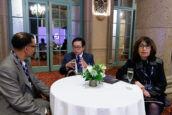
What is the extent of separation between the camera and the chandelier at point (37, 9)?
476cm

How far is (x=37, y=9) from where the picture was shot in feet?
15.8

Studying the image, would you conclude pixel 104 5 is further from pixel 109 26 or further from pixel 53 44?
pixel 53 44

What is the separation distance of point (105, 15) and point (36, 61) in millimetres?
3016

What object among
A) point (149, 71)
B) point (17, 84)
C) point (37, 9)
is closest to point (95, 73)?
point (17, 84)

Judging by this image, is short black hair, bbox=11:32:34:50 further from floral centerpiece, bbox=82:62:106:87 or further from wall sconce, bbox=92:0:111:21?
wall sconce, bbox=92:0:111:21

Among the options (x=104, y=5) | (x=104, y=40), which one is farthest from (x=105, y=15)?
(x=104, y=40)

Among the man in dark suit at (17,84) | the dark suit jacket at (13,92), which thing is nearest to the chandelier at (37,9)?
the man in dark suit at (17,84)

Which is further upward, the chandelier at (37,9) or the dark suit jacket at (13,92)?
the chandelier at (37,9)

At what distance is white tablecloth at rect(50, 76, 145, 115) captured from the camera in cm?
112

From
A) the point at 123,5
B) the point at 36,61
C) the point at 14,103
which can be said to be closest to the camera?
the point at 14,103

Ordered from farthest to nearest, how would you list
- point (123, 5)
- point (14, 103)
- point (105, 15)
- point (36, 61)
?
1. point (123, 5)
2. point (105, 15)
3. point (36, 61)
4. point (14, 103)

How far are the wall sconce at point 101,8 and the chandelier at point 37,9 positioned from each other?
5.80 ft

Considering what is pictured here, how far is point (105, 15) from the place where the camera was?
542 centimetres

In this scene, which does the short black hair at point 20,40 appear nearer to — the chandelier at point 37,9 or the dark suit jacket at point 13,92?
the dark suit jacket at point 13,92
